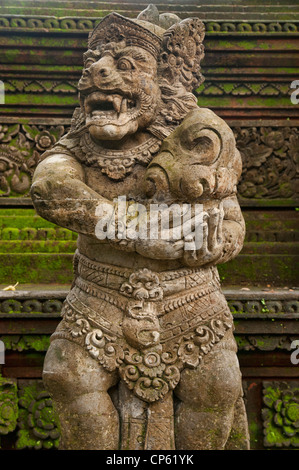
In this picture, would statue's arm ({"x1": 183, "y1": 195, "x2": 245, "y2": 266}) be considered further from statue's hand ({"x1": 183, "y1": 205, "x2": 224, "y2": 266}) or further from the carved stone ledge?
the carved stone ledge

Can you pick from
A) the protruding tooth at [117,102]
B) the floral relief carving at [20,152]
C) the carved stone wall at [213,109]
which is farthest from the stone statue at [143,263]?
the floral relief carving at [20,152]

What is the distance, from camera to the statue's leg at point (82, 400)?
7.09 feet

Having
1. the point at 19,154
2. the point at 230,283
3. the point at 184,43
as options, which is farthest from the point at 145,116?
the point at 19,154

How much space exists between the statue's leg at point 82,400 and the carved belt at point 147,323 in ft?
0.21

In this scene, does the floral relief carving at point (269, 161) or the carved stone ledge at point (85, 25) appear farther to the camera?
the floral relief carving at point (269, 161)

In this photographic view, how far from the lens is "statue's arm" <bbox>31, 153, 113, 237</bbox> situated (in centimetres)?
220

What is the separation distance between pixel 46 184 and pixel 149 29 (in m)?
0.91

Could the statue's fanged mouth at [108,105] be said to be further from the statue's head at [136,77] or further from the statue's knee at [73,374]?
the statue's knee at [73,374]

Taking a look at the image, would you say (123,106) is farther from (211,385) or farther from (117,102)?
(211,385)

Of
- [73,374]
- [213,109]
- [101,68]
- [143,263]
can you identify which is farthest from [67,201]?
[213,109]

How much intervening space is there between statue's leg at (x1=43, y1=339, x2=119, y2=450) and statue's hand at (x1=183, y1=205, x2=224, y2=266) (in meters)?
0.63

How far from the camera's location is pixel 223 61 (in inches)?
185

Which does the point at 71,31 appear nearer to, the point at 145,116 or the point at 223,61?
the point at 223,61

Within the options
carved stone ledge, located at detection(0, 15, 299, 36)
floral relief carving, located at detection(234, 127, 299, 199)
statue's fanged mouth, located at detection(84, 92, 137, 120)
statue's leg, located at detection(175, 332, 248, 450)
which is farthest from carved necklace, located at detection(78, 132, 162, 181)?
carved stone ledge, located at detection(0, 15, 299, 36)
